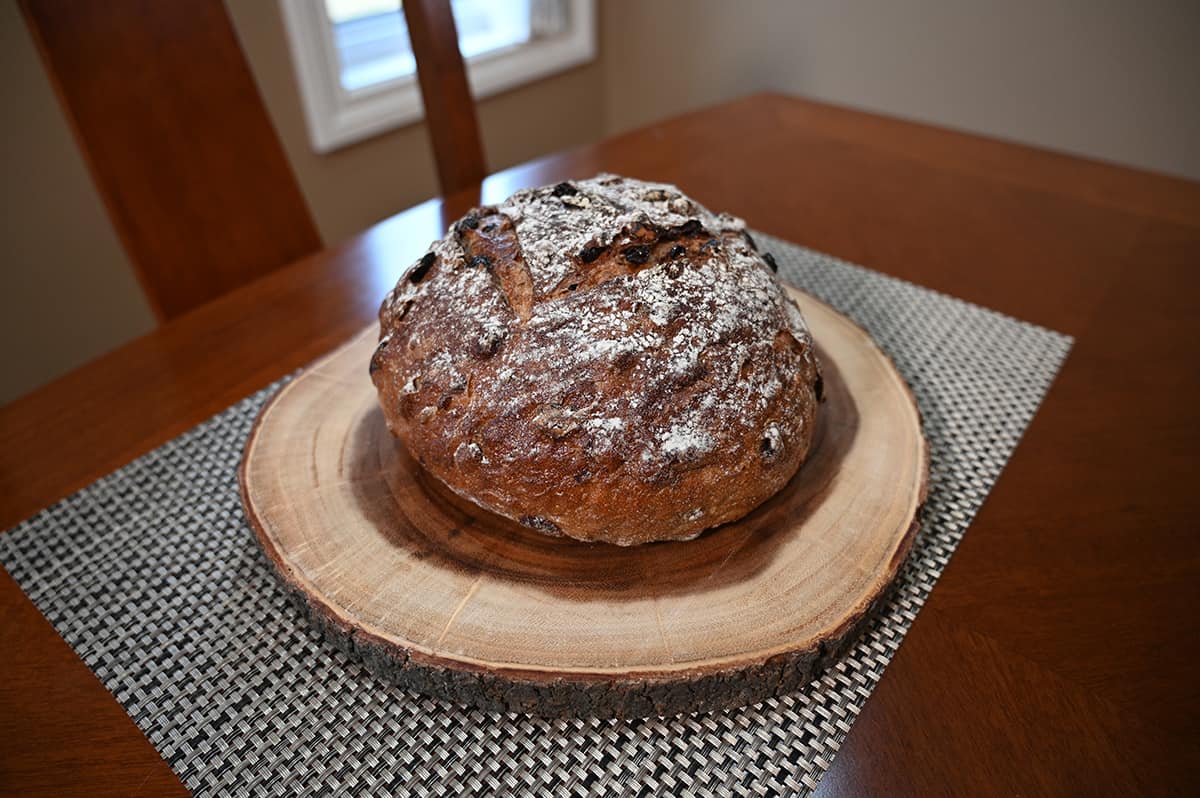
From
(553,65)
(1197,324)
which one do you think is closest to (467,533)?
(1197,324)

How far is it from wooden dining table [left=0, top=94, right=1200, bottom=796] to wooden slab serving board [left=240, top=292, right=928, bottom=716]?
0.30ft

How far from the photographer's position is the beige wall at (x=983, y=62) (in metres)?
1.94

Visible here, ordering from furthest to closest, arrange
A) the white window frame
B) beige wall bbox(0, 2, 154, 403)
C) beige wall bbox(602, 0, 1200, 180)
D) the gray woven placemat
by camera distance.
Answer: the white window frame
beige wall bbox(602, 0, 1200, 180)
beige wall bbox(0, 2, 154, 403)
the gray woven placemat

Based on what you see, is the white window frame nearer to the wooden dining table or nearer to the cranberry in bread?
the wooden dining table

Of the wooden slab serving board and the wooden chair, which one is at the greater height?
the wooden chair

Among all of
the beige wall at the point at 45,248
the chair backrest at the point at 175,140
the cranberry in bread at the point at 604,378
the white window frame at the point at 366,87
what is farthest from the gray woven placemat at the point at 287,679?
the white window frame at the point at 366,87

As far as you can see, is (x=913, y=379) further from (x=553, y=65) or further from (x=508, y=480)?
(x=553, y=65)

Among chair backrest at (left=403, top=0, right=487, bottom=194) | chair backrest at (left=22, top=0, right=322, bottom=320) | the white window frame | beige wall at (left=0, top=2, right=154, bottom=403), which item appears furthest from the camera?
the white window frame

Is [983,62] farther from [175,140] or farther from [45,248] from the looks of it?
[45,248]

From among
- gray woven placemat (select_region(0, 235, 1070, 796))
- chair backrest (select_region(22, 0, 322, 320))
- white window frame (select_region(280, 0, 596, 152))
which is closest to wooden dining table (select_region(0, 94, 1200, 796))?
gray woven placemat (select_region(0, 235, 1070, 796))

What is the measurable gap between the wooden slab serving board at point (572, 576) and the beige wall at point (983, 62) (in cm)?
164

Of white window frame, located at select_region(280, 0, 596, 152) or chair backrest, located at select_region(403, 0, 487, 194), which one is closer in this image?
chair backrest, located at select_region(403, 0, 487, 194)

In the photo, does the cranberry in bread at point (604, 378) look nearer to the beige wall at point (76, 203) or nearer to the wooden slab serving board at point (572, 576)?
the wooden slab serving board at point (572, 576)

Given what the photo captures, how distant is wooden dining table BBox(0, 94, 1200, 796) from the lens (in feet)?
2.14
